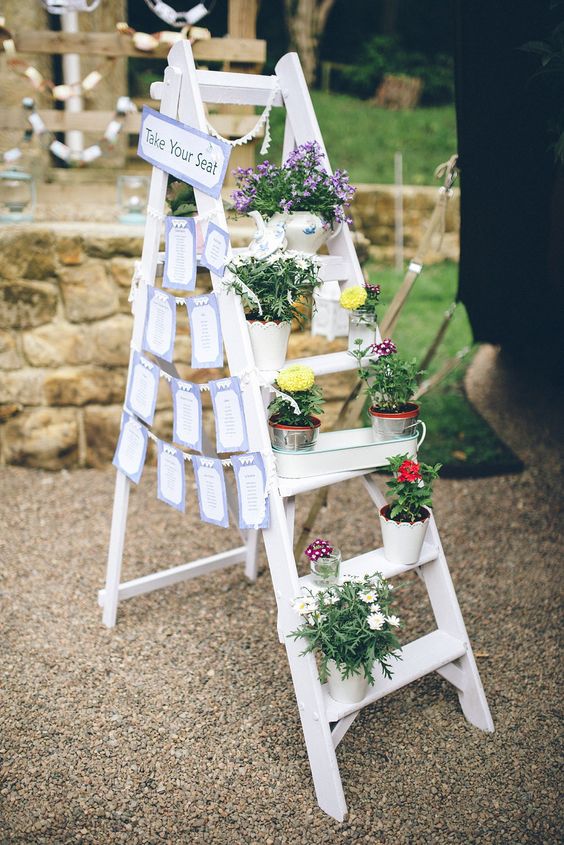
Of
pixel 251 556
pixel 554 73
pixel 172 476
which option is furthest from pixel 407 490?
A: pixel 554 73

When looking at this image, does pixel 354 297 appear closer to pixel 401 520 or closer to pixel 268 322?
pixel 268 322

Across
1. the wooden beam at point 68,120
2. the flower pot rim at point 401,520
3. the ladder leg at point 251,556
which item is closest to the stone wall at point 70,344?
the wooden beam at point 68,120

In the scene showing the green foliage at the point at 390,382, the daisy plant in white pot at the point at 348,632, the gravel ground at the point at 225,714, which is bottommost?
the gravel ground at the point at 225,714

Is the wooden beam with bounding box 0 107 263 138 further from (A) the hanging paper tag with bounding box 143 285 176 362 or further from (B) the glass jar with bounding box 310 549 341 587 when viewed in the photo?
(B) the glass jar with bounding box 310 549 341 587

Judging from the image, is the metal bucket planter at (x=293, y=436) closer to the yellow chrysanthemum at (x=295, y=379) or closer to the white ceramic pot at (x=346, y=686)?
the yellow chrysanthemum at (x=295, y=379)

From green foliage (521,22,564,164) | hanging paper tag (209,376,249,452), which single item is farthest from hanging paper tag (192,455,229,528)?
green foliage (521,22,564,164)

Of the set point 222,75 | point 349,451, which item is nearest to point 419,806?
point 349,451

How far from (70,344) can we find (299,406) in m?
2.12

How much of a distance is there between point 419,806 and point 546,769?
40cm

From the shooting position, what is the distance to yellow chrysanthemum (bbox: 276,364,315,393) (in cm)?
204

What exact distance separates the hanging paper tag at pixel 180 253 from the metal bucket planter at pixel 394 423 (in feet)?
2.13

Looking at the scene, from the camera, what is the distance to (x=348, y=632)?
78.2 inches

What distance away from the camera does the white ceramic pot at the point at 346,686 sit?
2.01 meters

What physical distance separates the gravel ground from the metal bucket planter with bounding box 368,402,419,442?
16.6 inches
